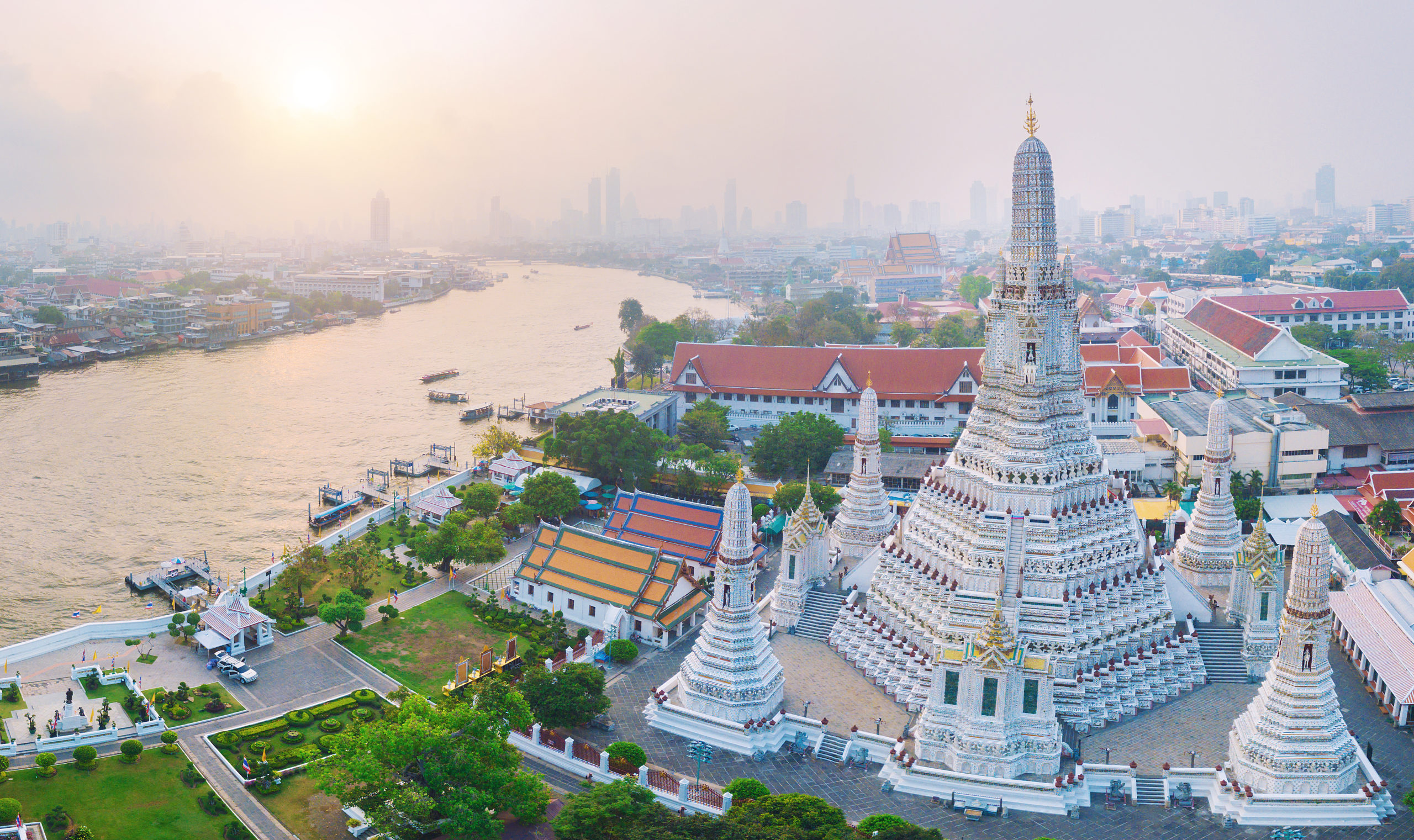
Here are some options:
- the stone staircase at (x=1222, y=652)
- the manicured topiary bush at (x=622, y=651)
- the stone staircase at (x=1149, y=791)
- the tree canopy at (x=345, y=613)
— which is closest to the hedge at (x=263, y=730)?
the tree canopy at (x=345, y=613)

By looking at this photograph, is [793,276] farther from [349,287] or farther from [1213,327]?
[1213,327]

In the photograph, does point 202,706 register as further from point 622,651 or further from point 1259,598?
point 1259,598

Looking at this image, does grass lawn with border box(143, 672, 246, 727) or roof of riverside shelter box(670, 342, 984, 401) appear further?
roof of riverside shelter box(670, 342, 984, 401)

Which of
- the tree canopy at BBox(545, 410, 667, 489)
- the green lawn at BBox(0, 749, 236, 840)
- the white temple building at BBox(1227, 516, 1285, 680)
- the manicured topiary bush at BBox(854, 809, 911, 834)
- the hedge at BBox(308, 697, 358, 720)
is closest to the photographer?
the manicured topiary bush at BBox(854, 809, 911, 834)

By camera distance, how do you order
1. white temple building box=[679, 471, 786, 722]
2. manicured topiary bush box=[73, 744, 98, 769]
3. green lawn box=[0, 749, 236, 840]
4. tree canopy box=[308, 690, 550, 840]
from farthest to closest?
white temple building box=[679, 471, 786, 722] → manicured topiary bush box=[73, 744, 98, 769] → green lawn box=[0, 749, 236, 840] → tree canopy box=[308, 690, 550, 840]

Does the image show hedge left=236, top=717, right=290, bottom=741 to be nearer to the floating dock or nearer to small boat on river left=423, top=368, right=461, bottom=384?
the floating dock

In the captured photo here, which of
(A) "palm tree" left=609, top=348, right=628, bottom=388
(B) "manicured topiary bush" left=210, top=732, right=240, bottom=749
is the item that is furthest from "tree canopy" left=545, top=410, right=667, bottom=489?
(A) "palm tree" left=609, top=348, right=628, bottom=388

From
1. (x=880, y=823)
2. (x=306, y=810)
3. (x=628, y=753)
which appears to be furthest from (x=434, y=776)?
(x=880, y=823)
